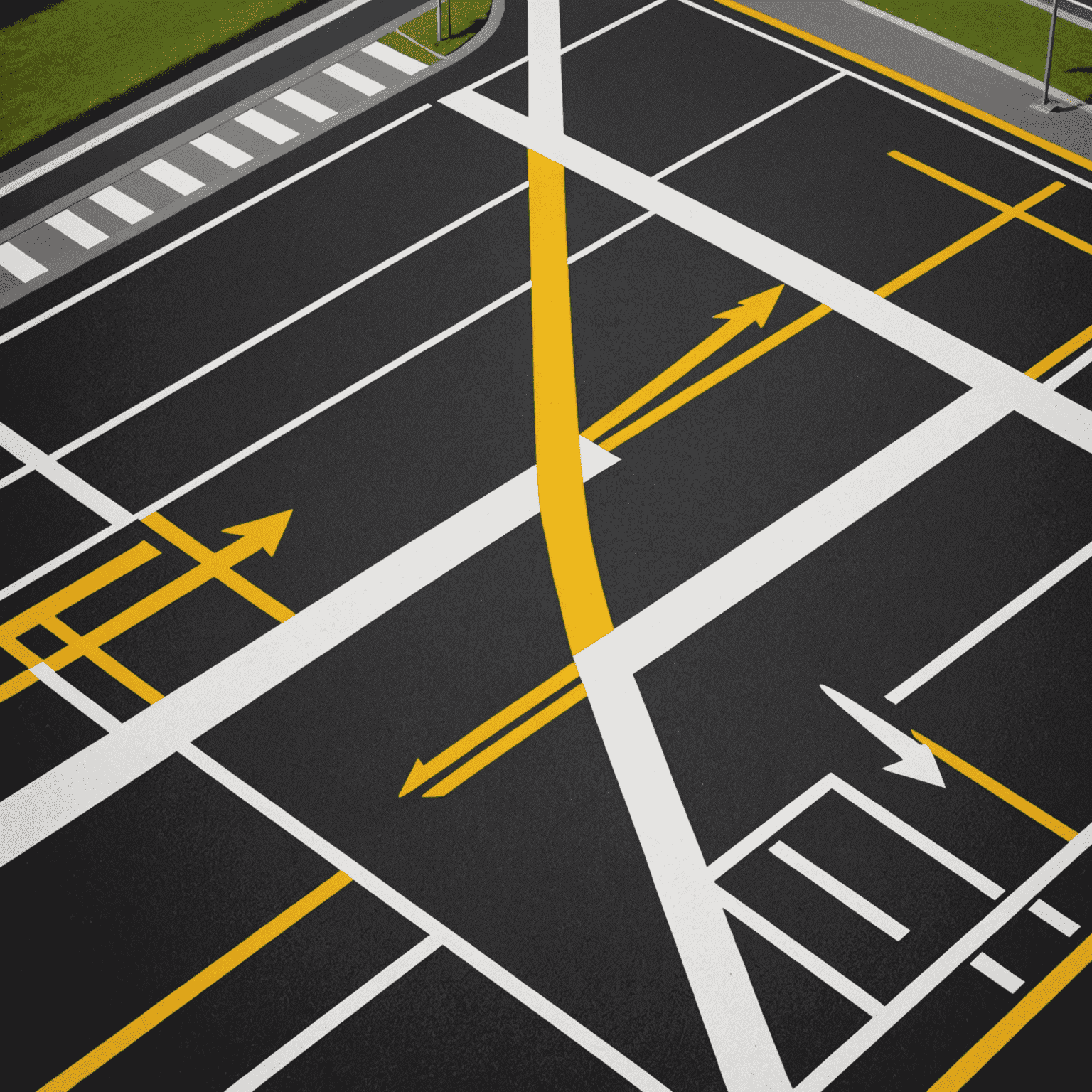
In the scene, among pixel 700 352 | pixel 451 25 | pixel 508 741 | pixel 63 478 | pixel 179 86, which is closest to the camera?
pixel 508 741

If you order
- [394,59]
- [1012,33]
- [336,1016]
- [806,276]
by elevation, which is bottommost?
[336,1016]

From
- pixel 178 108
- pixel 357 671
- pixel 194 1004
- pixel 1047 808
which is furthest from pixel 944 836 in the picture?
pixel 178 108

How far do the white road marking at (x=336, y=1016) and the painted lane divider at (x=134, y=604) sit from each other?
3001mm

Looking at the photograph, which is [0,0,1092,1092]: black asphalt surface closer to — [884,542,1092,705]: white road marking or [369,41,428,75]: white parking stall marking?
[884,542,1092,705]: white road marking

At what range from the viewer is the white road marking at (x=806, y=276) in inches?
506

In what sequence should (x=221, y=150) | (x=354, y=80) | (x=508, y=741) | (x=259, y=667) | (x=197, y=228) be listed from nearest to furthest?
(x=508, y=741)
(x=259, y=667)
(x=197, y=228)
(x=221, y=150)
(x=354, y=80)

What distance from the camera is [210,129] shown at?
16375mm

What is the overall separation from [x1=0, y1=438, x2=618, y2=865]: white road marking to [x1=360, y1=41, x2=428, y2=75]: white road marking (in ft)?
21.7

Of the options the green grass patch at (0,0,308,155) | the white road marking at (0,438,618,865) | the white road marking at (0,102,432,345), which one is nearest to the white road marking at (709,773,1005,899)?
the white road marking at (0,438,618,865)

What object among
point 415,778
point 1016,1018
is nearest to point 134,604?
point 415,778

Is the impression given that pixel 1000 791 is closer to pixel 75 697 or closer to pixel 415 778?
pixel 415 778

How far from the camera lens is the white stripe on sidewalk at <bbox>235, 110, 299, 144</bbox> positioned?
53.1 ft

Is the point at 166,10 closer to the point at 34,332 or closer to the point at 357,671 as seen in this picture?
the point at 34,332

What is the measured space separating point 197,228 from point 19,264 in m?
1.85
